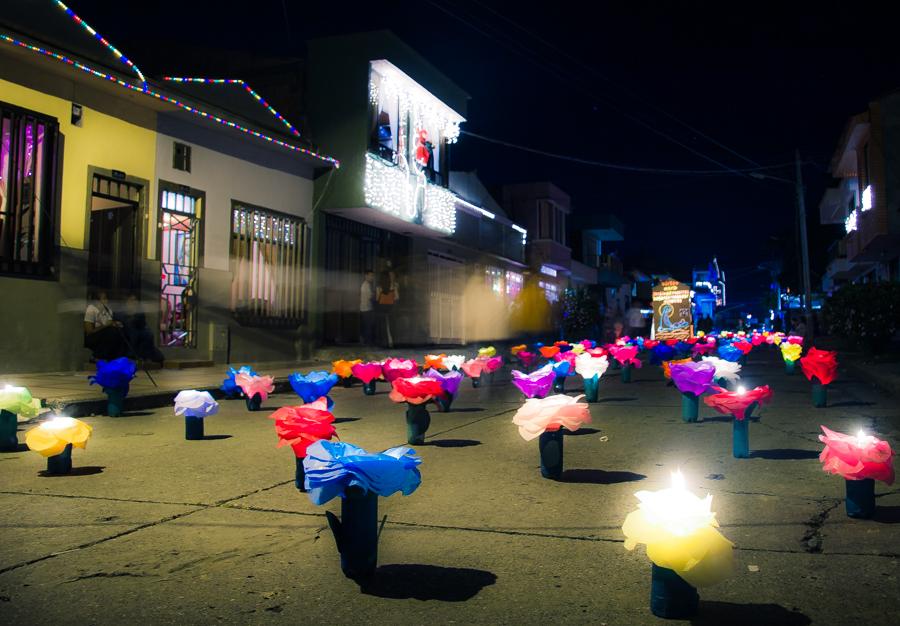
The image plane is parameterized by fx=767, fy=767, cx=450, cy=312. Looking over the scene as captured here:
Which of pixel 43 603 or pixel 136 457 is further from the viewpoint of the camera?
pixel 136 457

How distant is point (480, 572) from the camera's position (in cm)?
303

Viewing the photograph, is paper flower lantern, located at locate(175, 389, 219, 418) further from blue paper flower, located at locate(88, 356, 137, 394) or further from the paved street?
blue paper flower, located at locate(88, 356, 137, 394)

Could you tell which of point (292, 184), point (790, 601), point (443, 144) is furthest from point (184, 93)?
point (790, 601)

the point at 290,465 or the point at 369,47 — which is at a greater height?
the point at 369,47

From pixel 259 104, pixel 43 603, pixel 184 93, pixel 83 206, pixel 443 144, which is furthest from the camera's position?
pixel 443 144

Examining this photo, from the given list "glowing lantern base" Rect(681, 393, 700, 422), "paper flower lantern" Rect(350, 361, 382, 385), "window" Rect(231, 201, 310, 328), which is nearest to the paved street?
"glowing lantern base" Rect(681, 393, 700, 422)

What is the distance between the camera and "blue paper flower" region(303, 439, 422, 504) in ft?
9.39

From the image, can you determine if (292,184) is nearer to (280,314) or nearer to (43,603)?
(280,314)

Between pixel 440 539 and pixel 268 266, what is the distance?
14692mm

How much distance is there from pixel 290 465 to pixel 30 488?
5.35 feet

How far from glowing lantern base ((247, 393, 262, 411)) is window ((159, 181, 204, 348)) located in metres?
6.25

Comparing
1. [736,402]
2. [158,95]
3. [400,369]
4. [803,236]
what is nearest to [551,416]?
[736,402]

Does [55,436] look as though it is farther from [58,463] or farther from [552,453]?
[552,453]

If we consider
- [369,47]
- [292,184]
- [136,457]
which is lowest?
[136,457]
